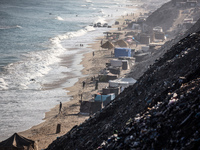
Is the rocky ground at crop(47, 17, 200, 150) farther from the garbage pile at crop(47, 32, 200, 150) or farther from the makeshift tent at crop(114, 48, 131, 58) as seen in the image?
the makeshift tent at crop(114, 48, 131, 58)

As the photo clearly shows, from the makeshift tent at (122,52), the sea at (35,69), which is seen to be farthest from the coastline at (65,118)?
the makeshift tent at (122,52)

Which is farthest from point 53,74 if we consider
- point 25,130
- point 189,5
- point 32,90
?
point 189,5

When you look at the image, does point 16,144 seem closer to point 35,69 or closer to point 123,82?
point 123,82

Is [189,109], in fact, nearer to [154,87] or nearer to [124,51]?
[154,87]

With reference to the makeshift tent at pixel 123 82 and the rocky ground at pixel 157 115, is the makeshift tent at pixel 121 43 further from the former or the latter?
the rocky ground at pixel 157 115

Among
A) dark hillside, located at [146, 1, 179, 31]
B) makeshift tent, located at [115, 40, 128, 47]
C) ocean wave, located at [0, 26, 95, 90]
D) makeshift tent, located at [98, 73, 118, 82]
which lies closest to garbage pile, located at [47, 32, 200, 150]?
makeshift tent, located at [98, 73, 118, 82]

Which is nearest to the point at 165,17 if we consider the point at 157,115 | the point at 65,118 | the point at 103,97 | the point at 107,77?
the point at 107,77

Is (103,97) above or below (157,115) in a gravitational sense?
below
